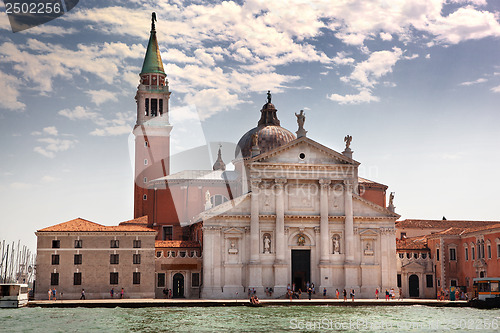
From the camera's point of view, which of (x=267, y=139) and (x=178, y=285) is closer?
(x=178, y=285)

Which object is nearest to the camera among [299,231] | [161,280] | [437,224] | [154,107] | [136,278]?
[136,278]

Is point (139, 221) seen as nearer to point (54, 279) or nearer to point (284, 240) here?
point (54, 279)

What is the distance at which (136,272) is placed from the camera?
5069 centimetres

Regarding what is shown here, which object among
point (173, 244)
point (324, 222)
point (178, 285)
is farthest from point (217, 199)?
point (324, 222)

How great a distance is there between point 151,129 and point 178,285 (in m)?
19.0

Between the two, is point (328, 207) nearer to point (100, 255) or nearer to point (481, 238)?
point (481, 238)

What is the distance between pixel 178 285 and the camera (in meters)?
53.0

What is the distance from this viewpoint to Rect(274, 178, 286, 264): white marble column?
5281cm

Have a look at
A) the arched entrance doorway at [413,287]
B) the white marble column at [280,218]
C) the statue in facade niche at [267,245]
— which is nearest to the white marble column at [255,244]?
the statue in facade niche at [267,245]

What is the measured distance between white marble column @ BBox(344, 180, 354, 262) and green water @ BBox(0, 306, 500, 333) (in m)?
9.40

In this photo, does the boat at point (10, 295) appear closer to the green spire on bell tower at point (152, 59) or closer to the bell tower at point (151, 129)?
the bell tower at point (151, 129)

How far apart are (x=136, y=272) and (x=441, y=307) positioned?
22107mm

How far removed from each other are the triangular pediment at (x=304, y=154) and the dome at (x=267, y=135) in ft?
27.4

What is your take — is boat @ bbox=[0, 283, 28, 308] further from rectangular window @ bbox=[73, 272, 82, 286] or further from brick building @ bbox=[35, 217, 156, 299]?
rectangular window @ bbox=[73, 272, 82, 286]
